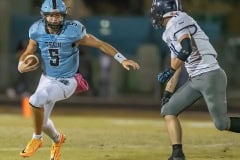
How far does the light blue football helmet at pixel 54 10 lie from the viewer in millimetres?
9398

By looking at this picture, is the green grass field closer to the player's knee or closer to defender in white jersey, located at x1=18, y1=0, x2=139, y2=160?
defender in white jersey, located at x1=18, y1=0, x2=139, y2=160

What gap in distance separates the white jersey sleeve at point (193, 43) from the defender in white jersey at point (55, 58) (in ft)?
1.76

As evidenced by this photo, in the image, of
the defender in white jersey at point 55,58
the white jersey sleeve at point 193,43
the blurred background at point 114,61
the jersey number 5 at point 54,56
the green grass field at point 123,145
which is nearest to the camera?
the white jersey sleeve at point 193,43

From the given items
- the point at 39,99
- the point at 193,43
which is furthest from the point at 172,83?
the point at 39,99

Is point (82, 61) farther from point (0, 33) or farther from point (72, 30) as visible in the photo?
point (72, 30)

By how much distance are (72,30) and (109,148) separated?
6.44ft

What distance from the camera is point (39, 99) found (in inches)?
360

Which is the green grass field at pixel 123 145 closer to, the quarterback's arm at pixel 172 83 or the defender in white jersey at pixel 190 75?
the defender in white jersey at pixel 190 75

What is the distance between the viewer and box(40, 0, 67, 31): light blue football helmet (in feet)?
30.8


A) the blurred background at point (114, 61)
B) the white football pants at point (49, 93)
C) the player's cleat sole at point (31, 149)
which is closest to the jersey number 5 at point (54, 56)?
the white football pants at point (49, 93)

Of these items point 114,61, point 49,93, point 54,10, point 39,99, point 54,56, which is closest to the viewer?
point 39,99

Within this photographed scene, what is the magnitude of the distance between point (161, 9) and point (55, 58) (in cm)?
136

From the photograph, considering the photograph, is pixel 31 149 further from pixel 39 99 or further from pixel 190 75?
pixel 190 75

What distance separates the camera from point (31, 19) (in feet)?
93.2
